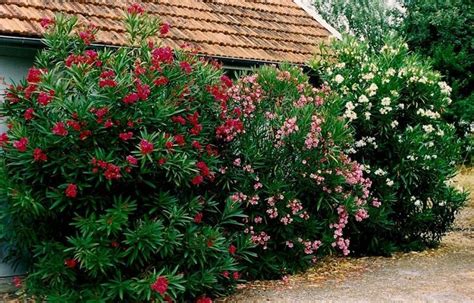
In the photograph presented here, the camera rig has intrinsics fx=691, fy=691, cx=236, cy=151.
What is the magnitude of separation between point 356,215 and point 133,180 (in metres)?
3.57

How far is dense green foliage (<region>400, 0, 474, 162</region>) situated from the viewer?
17766 mm

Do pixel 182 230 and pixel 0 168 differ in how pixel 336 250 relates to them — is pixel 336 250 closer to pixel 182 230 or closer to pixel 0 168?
pixel 182 230

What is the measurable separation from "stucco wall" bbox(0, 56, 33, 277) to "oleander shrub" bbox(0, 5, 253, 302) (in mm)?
934

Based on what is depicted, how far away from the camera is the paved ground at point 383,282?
8.05 m

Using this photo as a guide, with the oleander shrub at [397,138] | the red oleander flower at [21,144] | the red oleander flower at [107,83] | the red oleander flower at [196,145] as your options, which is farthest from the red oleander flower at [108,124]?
the oleander shrub at [397,138]

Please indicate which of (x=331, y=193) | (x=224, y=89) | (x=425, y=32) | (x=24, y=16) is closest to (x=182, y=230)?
(x=224, y=89)

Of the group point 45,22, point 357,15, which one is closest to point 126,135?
point 45,22

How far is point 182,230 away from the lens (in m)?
7.59

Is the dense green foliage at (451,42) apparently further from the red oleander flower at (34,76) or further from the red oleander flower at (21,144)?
the red oleander flower at (21,144)

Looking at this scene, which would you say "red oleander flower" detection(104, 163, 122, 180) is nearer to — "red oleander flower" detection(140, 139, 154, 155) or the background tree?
"red oleander flower" detection(140, 139, 154, 155)

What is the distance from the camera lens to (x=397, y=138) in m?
10.5

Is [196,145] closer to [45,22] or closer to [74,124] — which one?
[74,124]

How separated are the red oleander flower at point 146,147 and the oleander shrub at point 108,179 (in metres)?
0.01

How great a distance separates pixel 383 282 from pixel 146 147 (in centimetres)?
376
